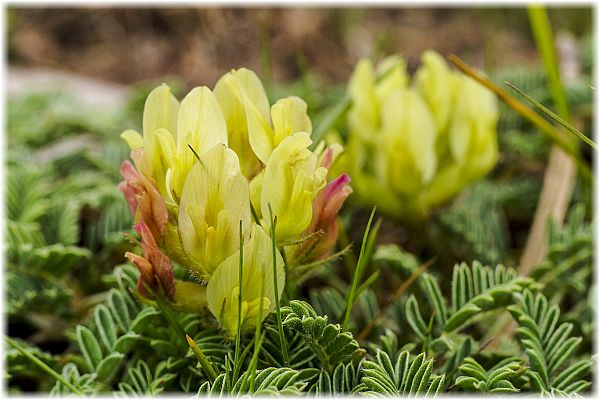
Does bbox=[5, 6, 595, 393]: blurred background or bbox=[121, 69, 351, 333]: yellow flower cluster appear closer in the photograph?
bbox=[121, 69, 351, 333]: yellow flower cluster

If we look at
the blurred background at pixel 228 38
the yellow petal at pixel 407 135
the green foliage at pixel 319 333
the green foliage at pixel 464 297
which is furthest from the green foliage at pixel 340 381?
the blurred background at pixel 228 38

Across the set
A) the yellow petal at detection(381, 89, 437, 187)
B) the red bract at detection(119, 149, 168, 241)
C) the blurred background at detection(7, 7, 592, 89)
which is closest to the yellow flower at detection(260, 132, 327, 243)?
the red bract at detection(119, 149, 168, 241)

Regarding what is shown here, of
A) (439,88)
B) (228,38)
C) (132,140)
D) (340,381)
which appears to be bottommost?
(340,381)

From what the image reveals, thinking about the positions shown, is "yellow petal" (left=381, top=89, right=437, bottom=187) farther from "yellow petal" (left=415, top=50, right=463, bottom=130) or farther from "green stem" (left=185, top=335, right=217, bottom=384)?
"green stem" (left=185, top=335, right=217, bottom=384)

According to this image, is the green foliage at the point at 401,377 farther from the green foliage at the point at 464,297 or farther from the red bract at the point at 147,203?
the red bract at the point at 147,203

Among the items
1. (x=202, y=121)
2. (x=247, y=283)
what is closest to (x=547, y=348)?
(x=247, y=283)

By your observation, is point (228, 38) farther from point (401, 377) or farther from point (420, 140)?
point (401, 377)
